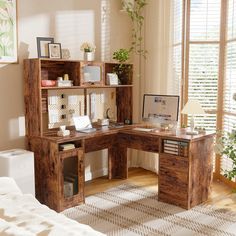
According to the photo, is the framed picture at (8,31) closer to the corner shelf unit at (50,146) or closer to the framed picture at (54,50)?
the corner shelf unit at (50,146)

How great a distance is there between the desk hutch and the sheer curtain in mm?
926

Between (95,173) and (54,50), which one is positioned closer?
(54,50)

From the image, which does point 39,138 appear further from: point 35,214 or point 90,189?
point 35,214

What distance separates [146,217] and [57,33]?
225 centimetres

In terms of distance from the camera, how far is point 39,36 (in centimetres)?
391

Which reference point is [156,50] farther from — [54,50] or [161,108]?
[54,50]

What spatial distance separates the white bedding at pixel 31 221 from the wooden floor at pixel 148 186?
6.48ft

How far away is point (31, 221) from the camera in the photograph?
1812 millimetres

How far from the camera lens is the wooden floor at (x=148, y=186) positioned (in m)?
3.85

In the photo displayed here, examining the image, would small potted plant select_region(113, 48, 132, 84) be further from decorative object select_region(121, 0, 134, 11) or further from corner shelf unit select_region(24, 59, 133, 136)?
decorative object select_region(121, 0, 134, 11)

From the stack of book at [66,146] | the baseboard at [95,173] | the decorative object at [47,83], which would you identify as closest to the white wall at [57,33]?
the baseboard at [95,173]

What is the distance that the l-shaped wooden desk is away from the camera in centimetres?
352

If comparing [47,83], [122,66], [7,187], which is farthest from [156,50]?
[7,187]

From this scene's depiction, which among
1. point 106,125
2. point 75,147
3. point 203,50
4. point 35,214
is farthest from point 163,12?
point 35,214
